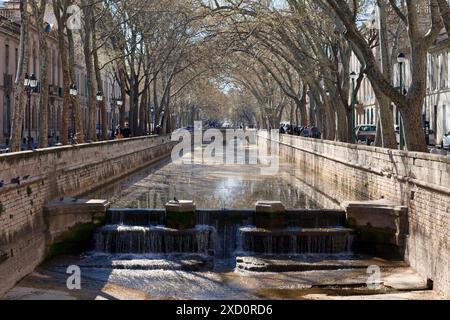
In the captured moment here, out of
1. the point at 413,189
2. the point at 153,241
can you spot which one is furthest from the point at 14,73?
the point at 413,189

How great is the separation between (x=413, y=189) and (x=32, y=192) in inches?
390

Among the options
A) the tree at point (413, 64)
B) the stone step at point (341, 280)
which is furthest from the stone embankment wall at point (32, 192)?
the tree at point (413, 64)

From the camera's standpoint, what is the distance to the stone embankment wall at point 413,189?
570 inches

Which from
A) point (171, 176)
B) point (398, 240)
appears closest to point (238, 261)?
point (398, 240)

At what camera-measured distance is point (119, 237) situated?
19.1 m

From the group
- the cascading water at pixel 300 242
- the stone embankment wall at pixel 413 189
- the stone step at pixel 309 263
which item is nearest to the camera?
the stone embankment wall at pixel 413 189

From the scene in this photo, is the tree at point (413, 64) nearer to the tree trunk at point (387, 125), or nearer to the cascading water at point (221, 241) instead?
the cascading water at point (221, 241)

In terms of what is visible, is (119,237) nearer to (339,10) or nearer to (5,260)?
(5,260)

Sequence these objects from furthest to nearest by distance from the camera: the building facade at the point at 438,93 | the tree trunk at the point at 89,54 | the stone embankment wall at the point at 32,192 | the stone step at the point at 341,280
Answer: the building facade at the point at 438,93
the tree trunk at the point at 89,54
the stone embankment wall at the point at 32,192
the stone step at the point at 341,280

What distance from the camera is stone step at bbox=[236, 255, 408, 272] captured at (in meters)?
16.9

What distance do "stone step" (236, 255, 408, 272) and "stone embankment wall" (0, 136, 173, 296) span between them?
521cm

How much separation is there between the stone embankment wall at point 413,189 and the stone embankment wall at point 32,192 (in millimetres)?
9153

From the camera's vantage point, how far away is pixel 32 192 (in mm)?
18141

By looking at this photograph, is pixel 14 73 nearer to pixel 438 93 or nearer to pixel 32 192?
pixel 438 93
